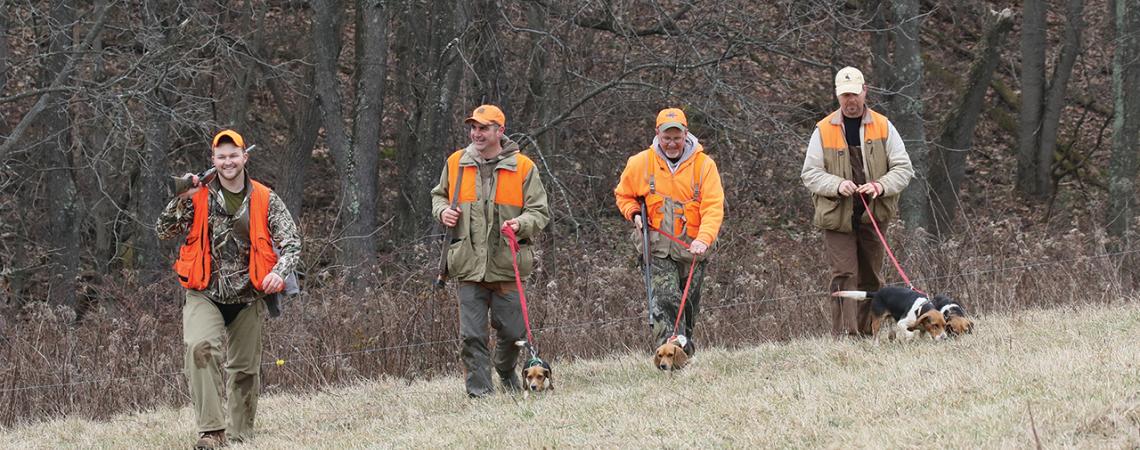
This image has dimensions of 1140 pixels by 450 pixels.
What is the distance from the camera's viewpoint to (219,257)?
7.44m

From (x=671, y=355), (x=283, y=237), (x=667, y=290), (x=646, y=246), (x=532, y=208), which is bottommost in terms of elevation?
(x=671, y=355)

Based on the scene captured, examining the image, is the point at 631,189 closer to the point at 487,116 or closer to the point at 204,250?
the point at 487,116

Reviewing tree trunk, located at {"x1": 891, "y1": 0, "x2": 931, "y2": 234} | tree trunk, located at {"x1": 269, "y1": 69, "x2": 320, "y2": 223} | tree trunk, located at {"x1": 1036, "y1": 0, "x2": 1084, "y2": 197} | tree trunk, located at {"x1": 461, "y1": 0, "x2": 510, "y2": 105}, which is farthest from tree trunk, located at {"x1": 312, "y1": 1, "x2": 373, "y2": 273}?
tree trunk, located at {"x1": 1036, "y1": 0, "x2": 1084, "y2": 197}

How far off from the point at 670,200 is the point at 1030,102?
16.8 m

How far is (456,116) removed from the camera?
1867 centimetres

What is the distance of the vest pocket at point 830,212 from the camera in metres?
8.91

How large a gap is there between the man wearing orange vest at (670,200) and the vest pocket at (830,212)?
761mm

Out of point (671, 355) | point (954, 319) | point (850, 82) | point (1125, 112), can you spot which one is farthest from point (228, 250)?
point (1125, 112)

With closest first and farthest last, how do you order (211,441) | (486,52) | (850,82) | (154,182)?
(211,441)
(850,82)
(486,52)
(154,182)

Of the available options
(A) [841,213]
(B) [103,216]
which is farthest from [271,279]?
(B) [103,216]

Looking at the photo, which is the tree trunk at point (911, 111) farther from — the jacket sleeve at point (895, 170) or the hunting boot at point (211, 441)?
the hunting boot at point (211, 441)

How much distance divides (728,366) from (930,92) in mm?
16263

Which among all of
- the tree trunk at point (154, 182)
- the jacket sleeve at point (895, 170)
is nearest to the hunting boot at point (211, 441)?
the jacket sleeve at point (895, 170)

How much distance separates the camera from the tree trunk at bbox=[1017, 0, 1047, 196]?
23391 millimetres
